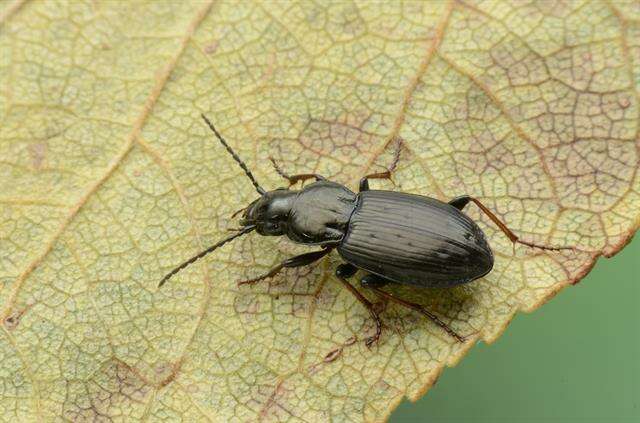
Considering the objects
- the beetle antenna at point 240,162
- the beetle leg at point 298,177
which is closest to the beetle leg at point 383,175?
the beetle leg at point 298,177

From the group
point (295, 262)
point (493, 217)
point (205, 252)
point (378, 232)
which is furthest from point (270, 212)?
point (493, 217)

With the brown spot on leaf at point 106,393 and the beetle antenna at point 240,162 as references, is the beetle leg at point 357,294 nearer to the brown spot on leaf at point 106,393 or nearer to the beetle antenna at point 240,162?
the beetle antenna at point 240,162

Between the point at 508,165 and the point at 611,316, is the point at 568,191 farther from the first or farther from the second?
the point at 611,316

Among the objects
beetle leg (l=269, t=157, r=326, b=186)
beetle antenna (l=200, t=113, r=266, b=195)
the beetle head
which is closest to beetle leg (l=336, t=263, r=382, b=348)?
the beetle head

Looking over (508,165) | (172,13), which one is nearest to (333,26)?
(172,13)

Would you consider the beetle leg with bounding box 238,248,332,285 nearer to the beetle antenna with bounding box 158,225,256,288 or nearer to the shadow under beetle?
the shadow under beetle

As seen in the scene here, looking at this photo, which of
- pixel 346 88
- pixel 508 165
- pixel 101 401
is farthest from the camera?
pixel 346 88
